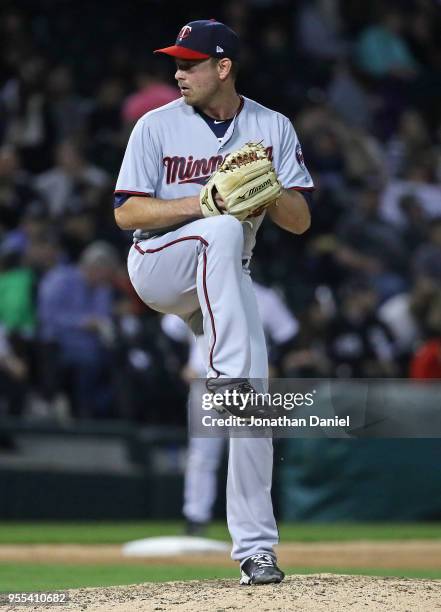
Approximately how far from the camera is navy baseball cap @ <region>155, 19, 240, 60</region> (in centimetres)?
500

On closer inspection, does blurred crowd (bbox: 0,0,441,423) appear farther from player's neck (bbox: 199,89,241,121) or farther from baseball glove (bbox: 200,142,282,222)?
baseball glove (bbox: 200,142,282,222)

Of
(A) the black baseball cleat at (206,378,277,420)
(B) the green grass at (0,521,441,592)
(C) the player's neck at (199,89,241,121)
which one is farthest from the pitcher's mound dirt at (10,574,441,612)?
(C) the player's neck at (199,89,241,121)

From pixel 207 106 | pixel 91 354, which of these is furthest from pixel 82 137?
pixel 207 106

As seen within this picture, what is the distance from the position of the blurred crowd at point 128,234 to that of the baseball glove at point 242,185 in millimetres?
5102

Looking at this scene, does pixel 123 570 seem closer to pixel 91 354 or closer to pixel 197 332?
pixel 197 332

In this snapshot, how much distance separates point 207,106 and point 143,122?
270 mm

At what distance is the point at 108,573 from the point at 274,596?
2.67m

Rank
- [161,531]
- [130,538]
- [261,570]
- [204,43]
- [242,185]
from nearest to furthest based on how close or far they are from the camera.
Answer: [242,185]
[261,570]
[204,43]
[130,538]
[161,531]

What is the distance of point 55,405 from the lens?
10188 mm

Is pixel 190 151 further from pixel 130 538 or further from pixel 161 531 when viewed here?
pixel 161 531

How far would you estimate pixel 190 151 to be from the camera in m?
5.06

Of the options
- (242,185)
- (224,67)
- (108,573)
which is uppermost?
(224,67)

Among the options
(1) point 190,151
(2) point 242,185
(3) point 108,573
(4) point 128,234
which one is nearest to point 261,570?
(2) point 242,185

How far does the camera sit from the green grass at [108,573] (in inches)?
250
